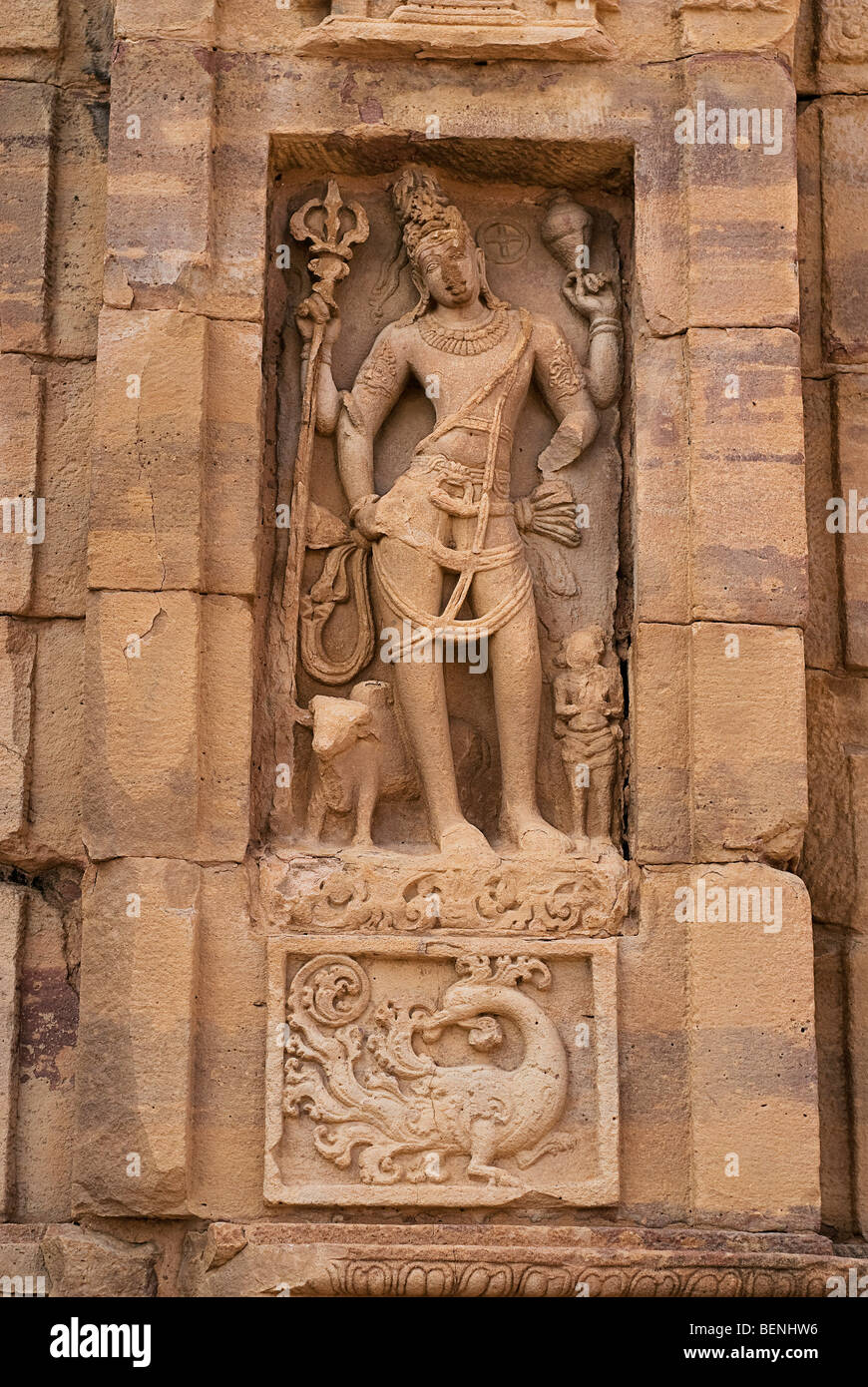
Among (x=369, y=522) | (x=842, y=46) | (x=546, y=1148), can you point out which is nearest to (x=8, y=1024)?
(x=546, y=1148)

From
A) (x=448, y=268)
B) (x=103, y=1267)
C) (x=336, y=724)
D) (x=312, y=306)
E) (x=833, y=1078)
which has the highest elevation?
(x=448, y=268)

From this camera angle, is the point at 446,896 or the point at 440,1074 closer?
the point at 440,1074

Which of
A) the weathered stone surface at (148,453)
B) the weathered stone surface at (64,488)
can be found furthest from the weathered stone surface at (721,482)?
the weathered stone surface at (64,488)

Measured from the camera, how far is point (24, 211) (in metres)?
7.18

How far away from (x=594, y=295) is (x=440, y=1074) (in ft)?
9.87

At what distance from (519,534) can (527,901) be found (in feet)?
4.61

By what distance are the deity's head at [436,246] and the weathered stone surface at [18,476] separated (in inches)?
59.1

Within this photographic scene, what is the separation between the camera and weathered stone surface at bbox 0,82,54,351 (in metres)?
7.10

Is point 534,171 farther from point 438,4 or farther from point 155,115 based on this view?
point 155,115

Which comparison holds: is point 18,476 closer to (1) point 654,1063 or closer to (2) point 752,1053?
(1) point 654,1063

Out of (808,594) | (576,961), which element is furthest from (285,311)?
(576,961)

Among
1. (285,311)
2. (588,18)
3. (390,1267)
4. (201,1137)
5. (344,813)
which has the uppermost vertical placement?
(588,18)

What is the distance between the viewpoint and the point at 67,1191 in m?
6.46

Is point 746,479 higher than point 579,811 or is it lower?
higher
